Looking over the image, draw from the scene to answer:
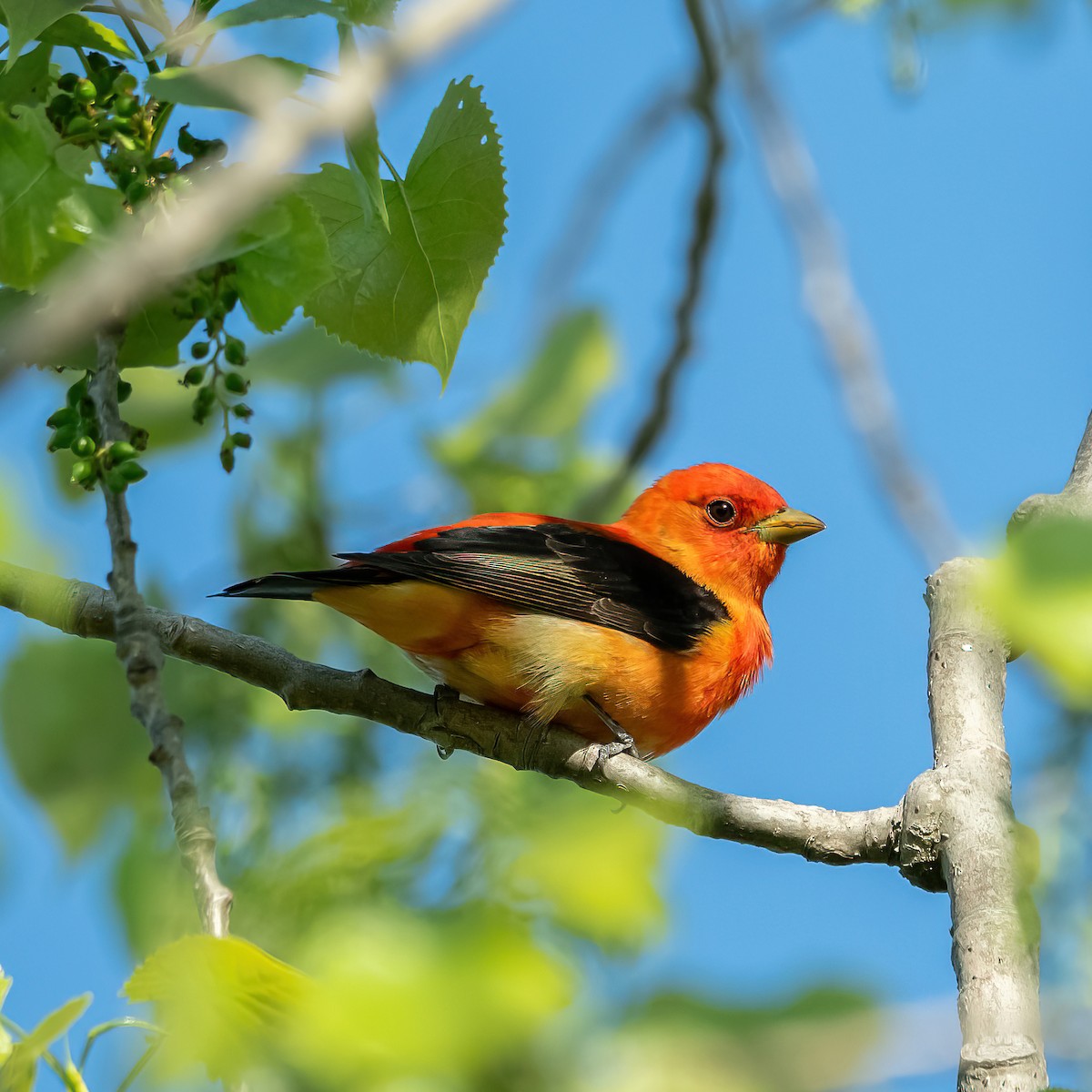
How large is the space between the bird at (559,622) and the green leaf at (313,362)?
682mm

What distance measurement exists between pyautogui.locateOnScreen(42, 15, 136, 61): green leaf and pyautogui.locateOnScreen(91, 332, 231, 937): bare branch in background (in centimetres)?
75

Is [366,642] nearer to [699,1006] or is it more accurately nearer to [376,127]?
[376,127]

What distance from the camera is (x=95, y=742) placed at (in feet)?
13.6

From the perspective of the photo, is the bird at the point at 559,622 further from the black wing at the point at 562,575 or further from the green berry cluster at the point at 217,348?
the green berry cluster at the point at 217,348

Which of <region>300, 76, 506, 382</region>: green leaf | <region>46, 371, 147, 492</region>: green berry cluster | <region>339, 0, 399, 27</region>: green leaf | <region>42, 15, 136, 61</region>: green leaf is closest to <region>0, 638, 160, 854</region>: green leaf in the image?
<region>46, 371, 147, 492</region>: green berry cluster

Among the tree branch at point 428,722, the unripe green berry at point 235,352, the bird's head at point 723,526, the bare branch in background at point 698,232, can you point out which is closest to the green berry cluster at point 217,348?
the unripe green berry at point 235,352

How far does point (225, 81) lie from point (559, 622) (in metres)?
3.02

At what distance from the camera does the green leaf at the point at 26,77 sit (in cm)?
292

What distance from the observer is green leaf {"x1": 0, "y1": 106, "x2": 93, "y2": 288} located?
8.30 feet

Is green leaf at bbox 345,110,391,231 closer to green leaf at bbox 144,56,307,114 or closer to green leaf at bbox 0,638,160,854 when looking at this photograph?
green leaf at bbox 144,56,307,114

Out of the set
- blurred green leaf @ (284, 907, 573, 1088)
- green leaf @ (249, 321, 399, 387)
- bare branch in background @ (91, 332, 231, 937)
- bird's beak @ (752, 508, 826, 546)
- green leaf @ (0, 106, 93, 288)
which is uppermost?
bird's beak @ (752, 508, 826, 546)

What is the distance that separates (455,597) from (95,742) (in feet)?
4.25

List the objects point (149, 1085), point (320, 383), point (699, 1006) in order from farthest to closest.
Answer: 1. point (320, 383)
2. point (149, 1085)
3. point (699, 1006)

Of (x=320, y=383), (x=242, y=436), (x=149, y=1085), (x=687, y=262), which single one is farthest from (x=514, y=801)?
(x=687, y=262)
